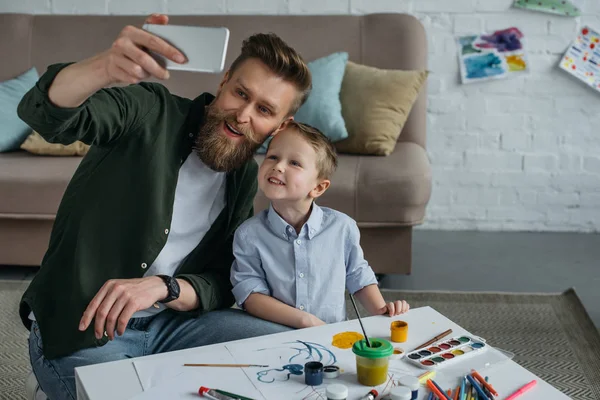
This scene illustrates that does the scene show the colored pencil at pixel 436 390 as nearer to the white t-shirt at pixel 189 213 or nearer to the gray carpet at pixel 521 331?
the white t-shirt at pixel 189 213

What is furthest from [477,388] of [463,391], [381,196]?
[381,196]

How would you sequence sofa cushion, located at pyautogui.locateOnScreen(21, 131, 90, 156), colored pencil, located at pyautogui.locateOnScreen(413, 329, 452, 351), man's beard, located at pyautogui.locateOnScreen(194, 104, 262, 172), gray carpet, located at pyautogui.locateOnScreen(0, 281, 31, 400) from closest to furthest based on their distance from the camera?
colored pencil, located at pyautogui.locateOnScreen(413, 329, 452, 351), man's beard, located at pyautogui.locateOnScreen(194, 104, 262, 172), gray carpet, located at pyautogui.locateOnScreen(0, 281, 31, 400), sofa cushion, located at pyautogui.locateOnScreen(21, 131, 90, 156)

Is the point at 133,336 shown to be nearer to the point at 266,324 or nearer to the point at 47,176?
the point at 266,324

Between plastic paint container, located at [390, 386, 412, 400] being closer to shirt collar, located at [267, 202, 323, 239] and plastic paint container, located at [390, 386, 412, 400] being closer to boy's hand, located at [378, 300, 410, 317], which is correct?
boy's hand, located at [378, 300, 410, 317]

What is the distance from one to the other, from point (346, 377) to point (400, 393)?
13 centimetres

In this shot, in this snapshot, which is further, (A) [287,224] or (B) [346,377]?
(A) [287,224]

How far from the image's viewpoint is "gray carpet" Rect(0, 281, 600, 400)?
7.02 ft

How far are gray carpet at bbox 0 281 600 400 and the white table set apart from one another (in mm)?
865

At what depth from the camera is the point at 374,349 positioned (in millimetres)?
1174

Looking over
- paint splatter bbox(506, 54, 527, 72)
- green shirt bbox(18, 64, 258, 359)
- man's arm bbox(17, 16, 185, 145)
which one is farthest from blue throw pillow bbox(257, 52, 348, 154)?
man's arm bbox(17, 16, 185, 145)

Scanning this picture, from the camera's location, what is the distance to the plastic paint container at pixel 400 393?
111 centimetres

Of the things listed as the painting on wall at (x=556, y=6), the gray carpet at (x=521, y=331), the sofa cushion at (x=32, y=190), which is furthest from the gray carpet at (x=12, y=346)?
the painting on wall at (x=556, y=6)

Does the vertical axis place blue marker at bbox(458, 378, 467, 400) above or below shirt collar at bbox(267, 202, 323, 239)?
below

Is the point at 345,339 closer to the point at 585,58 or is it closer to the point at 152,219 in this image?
the point at 152,219
